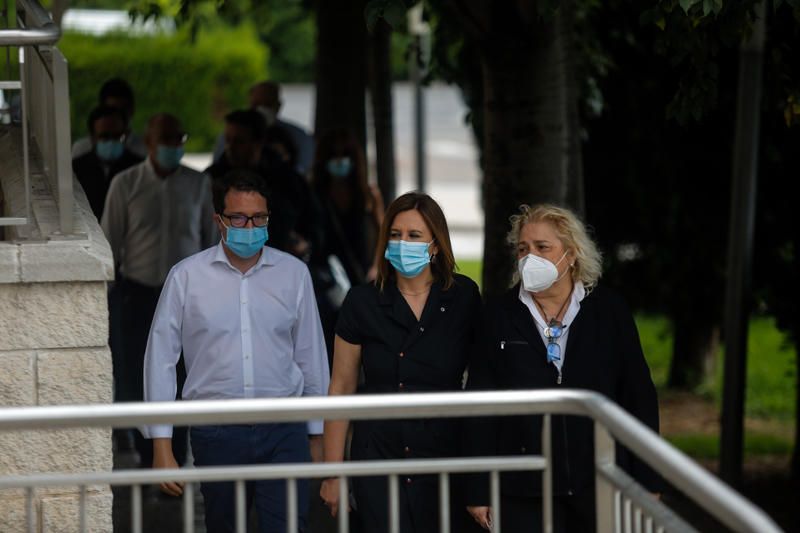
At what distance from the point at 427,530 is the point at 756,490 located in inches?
255

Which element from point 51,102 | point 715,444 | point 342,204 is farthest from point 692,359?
point 51,102

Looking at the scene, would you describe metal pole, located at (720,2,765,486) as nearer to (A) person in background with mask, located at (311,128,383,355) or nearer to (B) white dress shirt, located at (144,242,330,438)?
(A) person in background with mask, located at (311,128,383,355)

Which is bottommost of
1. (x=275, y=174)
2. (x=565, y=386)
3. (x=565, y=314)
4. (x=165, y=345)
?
(x=565, y=386)

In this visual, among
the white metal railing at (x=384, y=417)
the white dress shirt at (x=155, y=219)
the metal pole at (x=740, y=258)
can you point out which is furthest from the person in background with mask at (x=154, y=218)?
the white metal railing at (x=384, y=417)

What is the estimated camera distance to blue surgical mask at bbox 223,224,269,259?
17.5 feet

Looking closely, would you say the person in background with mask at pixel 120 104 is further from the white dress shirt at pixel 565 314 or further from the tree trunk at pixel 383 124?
the white dress shirt at pixel 565 314

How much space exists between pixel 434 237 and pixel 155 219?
2.91m

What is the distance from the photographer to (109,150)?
8602 mm

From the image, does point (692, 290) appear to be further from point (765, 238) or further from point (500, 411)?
point (500, 411)

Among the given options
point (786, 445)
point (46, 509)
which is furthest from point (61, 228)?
point (786, 445)

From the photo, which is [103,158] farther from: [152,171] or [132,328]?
[132,328]

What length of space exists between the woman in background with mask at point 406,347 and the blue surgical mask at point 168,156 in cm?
275

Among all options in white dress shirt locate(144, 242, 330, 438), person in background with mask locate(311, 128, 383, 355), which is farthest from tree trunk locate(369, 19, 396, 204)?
white dress shirt locate(144, 242, 330, 438)

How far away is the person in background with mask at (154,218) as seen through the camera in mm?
7777
